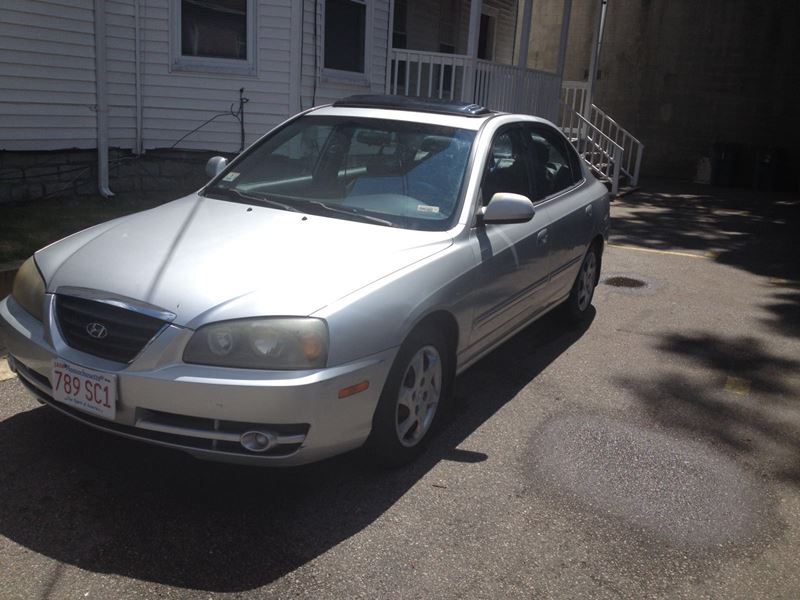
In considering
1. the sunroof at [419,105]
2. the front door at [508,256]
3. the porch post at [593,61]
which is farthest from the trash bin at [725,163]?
the sunroof at [419,105]

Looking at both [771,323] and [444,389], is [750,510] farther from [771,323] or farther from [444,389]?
[771,323]

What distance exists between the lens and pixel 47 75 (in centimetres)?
898

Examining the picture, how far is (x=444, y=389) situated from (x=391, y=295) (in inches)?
31.0

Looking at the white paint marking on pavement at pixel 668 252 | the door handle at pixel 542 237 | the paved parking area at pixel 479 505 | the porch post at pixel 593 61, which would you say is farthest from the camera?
the porch post at pixel 593 61

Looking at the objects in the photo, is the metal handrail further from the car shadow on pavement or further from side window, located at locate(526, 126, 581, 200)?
the car shadow on pavement

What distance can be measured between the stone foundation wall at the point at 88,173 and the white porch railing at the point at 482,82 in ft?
Result: 11.6

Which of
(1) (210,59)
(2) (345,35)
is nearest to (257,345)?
(1) (210,59)

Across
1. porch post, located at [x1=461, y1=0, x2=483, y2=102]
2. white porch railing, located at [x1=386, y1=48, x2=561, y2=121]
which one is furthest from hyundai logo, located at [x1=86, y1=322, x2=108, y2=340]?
porch post, located at [x1=461, y1=0, x2=483, y2=102]

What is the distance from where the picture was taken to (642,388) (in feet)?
17.0

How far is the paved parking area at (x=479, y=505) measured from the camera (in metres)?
3.02

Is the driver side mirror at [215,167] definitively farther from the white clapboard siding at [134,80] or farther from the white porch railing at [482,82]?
the white porch railing at [482,82]

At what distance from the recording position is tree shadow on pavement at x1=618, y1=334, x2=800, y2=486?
437 centimetres

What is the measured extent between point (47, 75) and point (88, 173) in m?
1.19

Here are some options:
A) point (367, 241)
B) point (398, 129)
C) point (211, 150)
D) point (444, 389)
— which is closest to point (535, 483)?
point (444, 389)
